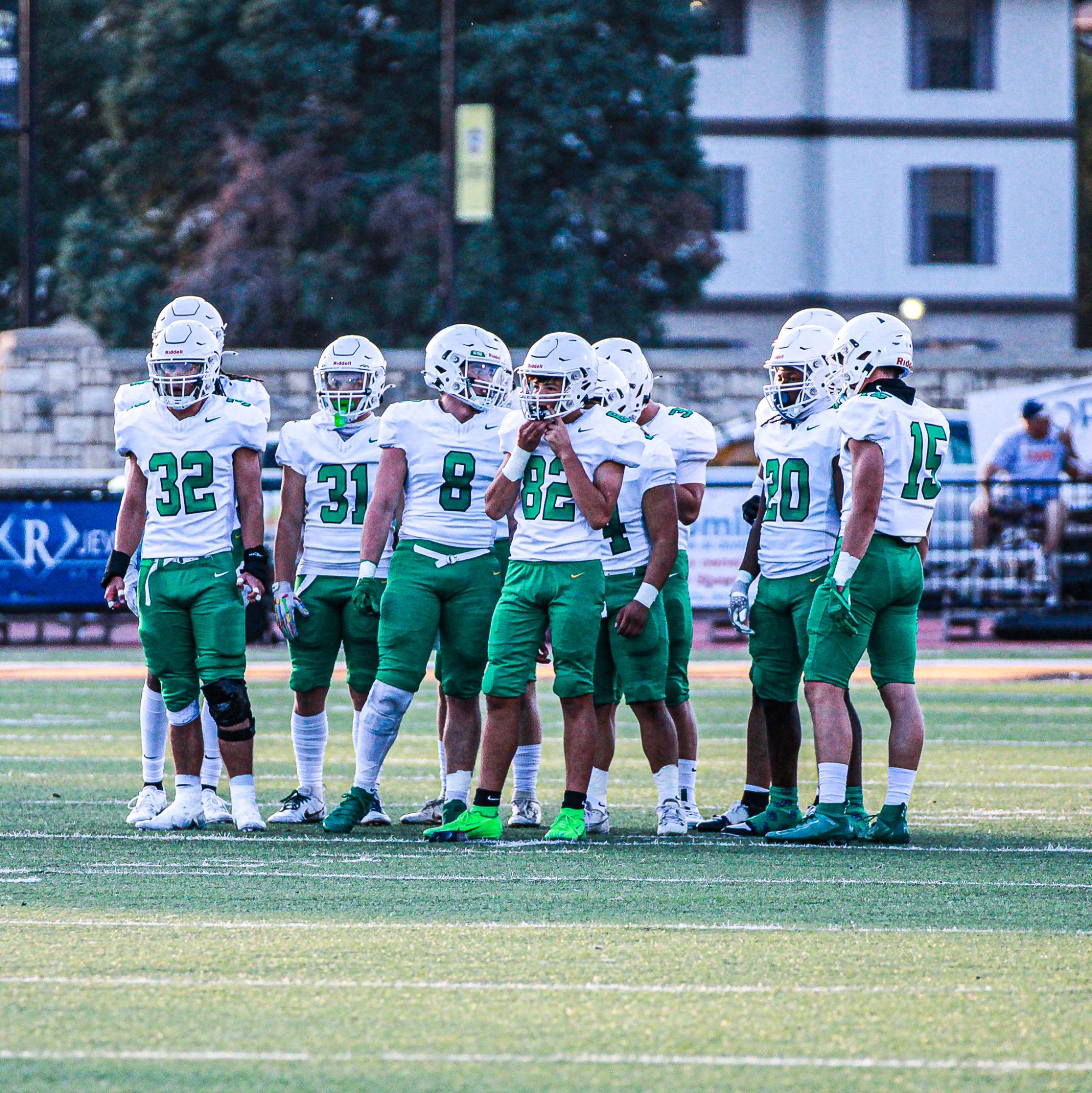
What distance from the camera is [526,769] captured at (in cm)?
873

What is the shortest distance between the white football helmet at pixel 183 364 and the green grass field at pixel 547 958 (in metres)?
1.65

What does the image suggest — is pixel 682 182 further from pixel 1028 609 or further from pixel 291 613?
pixel 291 613

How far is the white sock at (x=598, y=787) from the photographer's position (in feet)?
27.5

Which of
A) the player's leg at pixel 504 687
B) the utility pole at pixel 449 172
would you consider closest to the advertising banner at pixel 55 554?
the utility pole at pixel 449 172

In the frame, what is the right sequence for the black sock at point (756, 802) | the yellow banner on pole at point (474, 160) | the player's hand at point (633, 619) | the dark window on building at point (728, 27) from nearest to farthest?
1. the player's hand at point (633, 619)
2. the black sock at point (756, 802)
3. the yellow banner on pole at point (474, 160)
4. the dark window on building at point (728, 27)

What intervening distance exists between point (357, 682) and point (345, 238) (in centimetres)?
2451

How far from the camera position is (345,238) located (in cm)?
3275

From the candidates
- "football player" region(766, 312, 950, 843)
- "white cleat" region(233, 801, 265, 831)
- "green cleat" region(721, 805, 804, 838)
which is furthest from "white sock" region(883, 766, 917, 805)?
"white cleat" region(233, 801, 265, 831)

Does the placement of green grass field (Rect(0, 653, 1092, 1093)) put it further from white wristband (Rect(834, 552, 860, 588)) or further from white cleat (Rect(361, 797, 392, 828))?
white wristband (Rect(834, 552, 860, 588))

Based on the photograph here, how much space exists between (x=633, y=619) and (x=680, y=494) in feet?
2.81

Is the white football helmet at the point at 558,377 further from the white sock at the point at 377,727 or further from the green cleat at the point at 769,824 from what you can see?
the green cleat at the point at 769,824

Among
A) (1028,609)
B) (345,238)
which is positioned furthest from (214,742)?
(345,238)

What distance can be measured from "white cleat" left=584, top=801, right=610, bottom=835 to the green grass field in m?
0.28

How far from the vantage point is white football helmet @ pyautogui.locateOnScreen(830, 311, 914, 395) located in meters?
8.17
